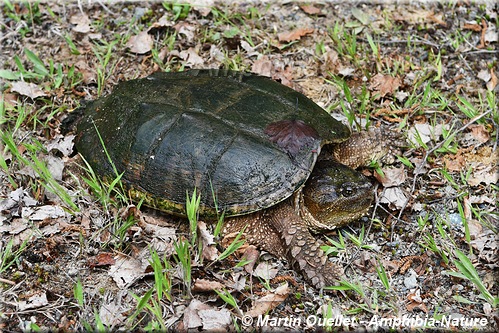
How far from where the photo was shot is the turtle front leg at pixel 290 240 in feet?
11.3

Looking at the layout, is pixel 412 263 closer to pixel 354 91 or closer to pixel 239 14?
pixel 354 91

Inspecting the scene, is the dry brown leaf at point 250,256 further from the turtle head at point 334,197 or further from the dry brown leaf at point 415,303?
the dry brown leaf at point 415,303

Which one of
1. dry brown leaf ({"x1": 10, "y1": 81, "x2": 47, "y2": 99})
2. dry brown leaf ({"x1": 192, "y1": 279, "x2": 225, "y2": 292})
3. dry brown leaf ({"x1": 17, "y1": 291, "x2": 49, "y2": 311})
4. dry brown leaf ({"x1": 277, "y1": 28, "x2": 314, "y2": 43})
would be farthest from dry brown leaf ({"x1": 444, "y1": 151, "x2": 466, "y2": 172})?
dry brown leaf ({"x1": 10, "y1": 81, "x2": 47, "y2": 99})

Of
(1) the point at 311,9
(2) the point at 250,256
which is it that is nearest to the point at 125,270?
(2) the point at 250,256

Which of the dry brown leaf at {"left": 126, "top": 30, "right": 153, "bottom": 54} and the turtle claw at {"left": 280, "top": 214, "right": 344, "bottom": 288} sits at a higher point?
the dry brown leaf at {"left": 126, "top": 30, "right": 153, "bottom": 54}

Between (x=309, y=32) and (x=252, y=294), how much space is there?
280 cm

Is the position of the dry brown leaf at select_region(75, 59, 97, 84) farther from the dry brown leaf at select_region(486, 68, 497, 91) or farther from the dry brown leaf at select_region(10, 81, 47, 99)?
the dry brown leaf at select_region(486, 68, 497, 91)

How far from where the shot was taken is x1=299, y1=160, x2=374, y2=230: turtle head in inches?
144

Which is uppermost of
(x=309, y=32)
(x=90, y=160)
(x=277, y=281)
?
(x=309, y=32)

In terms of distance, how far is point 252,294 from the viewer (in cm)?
334

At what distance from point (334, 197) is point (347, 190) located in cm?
10

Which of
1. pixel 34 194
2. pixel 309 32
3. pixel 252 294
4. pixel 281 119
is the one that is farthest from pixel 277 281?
pixel 309 32

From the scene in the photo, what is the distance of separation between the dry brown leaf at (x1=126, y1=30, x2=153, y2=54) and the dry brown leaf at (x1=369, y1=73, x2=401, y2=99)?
2033 mm

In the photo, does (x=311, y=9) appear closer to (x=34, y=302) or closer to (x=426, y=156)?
(x=426, y=156)
